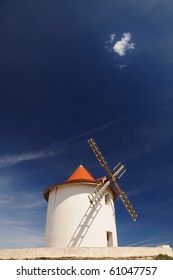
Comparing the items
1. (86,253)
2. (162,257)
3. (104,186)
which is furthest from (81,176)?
(162,257)

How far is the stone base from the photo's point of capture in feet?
33.8

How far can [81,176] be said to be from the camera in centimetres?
1727

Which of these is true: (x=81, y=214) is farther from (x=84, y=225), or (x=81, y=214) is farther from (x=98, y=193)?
(x=98, y=193)

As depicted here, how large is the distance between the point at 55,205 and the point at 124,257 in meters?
7.11

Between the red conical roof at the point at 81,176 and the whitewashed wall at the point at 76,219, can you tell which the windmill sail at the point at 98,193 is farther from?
the red conical roof at the point at 81,176

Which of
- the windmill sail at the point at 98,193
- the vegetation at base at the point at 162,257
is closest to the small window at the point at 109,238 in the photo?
the windmill sail at the point at 98,193

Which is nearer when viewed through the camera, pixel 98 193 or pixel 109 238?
pixel 98 193

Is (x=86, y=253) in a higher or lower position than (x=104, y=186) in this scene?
lower

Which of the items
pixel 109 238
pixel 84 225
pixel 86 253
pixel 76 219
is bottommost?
pixel 86 253

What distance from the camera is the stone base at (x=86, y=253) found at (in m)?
10.3

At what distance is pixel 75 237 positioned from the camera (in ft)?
47.7

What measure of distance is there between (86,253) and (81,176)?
24.3 feet

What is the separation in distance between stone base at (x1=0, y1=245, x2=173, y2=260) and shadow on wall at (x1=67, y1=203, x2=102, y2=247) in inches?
160
